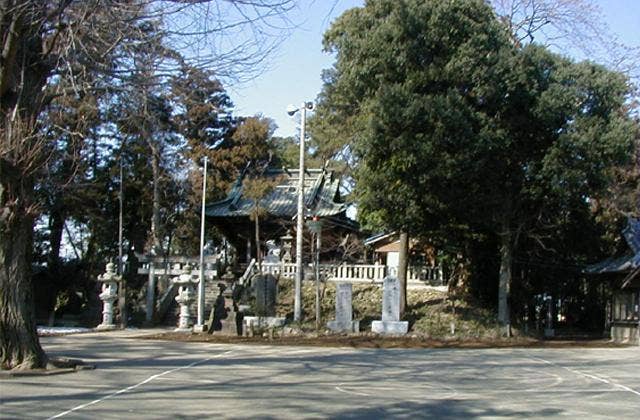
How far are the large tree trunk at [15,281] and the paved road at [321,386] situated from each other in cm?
95

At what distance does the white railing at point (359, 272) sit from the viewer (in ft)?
119

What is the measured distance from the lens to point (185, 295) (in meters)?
30.9

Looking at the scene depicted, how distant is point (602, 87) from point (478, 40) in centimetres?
480

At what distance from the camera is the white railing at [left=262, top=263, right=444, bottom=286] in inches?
1432

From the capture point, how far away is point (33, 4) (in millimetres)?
12359

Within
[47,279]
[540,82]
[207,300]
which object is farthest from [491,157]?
[47,279]

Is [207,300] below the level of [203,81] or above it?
below

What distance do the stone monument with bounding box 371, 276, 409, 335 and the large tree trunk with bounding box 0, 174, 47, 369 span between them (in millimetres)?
16336

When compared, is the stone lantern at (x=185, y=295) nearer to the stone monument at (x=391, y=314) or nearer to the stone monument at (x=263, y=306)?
the stone monument at (x=263, y=306)

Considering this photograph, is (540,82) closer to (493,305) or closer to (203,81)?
(493,305)

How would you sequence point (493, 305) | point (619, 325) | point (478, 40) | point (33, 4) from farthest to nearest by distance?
point (493, 305), point (619, 325), point (478, 40), point (33, 4)

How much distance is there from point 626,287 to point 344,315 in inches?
445

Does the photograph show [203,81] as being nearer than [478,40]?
Yes

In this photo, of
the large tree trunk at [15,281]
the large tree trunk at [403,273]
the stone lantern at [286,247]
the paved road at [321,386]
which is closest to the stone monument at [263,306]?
the stone lantern at [286,247]
